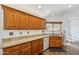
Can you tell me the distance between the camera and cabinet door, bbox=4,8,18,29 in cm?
265

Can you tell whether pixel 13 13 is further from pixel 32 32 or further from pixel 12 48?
pixel 32 32

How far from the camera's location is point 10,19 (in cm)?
285

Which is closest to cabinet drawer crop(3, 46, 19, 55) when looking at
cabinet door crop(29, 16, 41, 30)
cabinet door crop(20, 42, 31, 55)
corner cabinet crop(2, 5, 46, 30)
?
cabinet door crop(20, 42, 31, 55)

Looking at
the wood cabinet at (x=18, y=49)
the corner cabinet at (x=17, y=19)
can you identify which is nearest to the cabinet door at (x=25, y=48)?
the wood cabinet at (x=18, y=49)

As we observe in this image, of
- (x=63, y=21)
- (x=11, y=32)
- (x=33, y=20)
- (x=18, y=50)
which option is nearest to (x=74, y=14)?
(x=63, y=21)

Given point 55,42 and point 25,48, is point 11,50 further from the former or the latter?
point 55,42

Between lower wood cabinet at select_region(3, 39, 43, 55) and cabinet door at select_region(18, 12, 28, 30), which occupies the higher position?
cabinet door at select_region(18, 12, 28, 30)

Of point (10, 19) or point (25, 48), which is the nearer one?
point (10, 19)

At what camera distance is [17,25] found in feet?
10.5

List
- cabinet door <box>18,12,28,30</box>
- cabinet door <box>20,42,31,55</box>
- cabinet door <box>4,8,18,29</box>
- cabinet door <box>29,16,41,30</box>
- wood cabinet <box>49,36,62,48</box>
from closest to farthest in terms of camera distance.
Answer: cabinet door <box>4,8,18,29</box> → cabinet door <box>20,42,31,55</box> → cabinet door <box>18,12,28,30</box> → cabinet door <box>29,16,41,30</box> → wood cabinet <box>49,36,62,48</box>

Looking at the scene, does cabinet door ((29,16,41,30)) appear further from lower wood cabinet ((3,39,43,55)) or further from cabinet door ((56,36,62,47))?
cabinet door ((56,36,62,47))

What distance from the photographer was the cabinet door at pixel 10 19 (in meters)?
2.65

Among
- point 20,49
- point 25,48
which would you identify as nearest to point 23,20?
point 25,48

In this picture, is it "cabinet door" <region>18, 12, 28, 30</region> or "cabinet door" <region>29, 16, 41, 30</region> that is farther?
"cabinet door" <region>29, 16, 41, 30</region>
